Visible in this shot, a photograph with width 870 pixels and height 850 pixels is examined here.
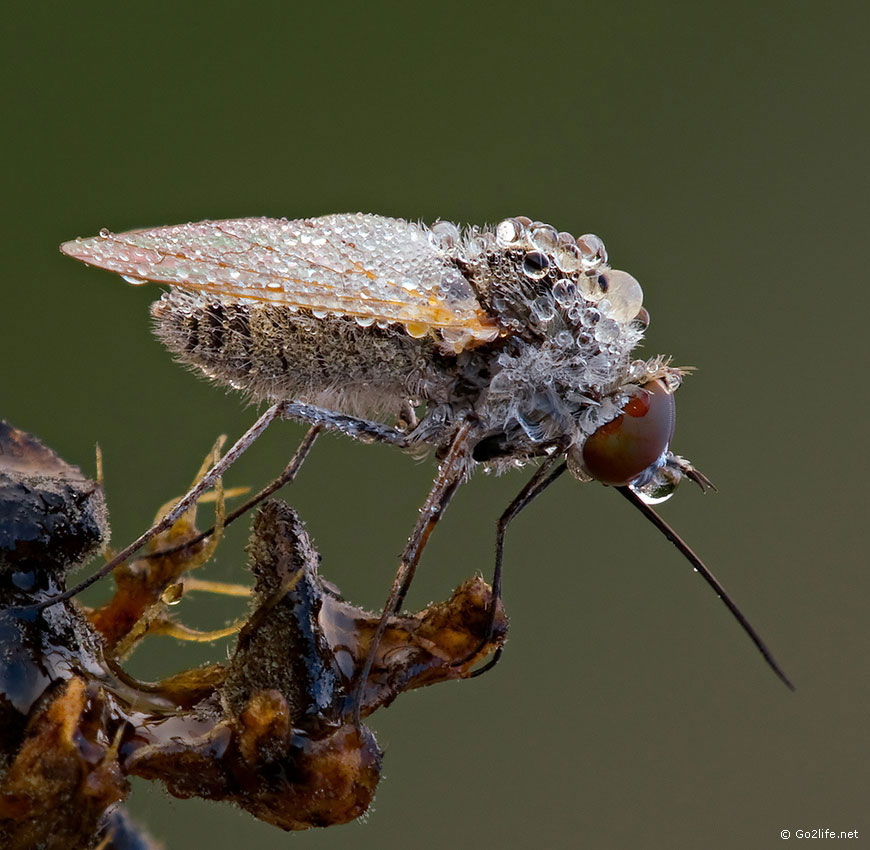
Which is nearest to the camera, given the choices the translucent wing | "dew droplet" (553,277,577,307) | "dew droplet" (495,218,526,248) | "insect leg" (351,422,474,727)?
"insect leg" (351,422,474,727)

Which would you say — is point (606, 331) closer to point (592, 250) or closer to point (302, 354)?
point (592, 250)

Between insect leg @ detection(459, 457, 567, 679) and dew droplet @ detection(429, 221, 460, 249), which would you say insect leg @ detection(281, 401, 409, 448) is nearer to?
insect leg @ detection(459, 457, 567, 679)

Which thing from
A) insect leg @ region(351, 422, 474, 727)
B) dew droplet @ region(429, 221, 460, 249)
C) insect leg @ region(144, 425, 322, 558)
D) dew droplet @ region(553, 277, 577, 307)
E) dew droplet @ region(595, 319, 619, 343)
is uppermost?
dew droplet @ region(429, 221, 460, 249)

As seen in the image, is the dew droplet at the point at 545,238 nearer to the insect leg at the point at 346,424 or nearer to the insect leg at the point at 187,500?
the insect leg at the point at 346,424

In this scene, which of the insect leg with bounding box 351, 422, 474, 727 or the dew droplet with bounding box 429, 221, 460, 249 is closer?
the insect leg with bounding box 351, 422, 474, 727

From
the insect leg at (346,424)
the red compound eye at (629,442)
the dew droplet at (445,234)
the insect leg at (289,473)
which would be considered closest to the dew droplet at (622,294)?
the red compound eye at (629,442)

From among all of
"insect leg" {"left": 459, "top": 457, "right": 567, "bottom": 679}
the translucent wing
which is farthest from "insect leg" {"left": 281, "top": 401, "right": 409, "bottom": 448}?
"insect leg" {"left": 459, "top": 457, "right": 567, "bottom": 679}
